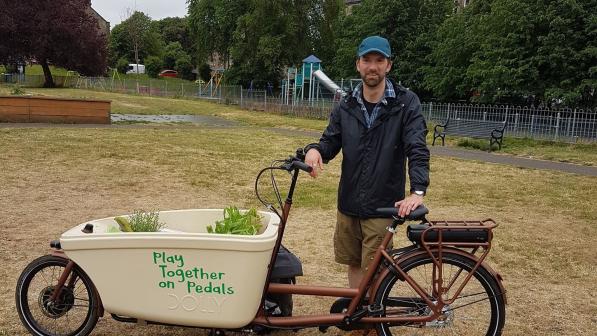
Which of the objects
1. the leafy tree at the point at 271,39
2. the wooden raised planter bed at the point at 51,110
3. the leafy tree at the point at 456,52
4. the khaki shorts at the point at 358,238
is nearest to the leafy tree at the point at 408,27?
the leafy tree at the point at 456,52

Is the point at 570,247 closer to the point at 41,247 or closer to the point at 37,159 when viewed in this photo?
the point at 41,247

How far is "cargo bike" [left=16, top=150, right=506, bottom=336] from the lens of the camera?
2.70 m

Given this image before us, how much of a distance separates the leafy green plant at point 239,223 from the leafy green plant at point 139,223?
357 mm

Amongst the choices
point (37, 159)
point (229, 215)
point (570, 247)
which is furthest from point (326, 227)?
point (37, 159)

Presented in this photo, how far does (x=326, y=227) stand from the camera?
5.92 metres

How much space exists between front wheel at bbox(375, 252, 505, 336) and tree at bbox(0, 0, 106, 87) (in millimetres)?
38256

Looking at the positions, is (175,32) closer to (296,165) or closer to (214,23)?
(214,23)

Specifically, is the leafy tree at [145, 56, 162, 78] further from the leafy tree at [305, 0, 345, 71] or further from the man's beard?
the man's beard

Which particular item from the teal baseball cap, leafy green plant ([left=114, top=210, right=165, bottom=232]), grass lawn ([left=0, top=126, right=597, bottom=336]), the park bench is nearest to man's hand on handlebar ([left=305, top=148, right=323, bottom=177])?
the teal baseball cap

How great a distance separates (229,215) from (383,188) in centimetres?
87

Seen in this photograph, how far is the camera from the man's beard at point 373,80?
2.89 meters

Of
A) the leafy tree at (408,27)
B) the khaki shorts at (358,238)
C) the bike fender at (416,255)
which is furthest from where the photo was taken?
the leafy tree at (408,27)

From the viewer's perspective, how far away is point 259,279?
2.79 m

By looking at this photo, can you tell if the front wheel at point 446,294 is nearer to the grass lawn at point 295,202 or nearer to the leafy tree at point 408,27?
the grass lawn at point 295,202
